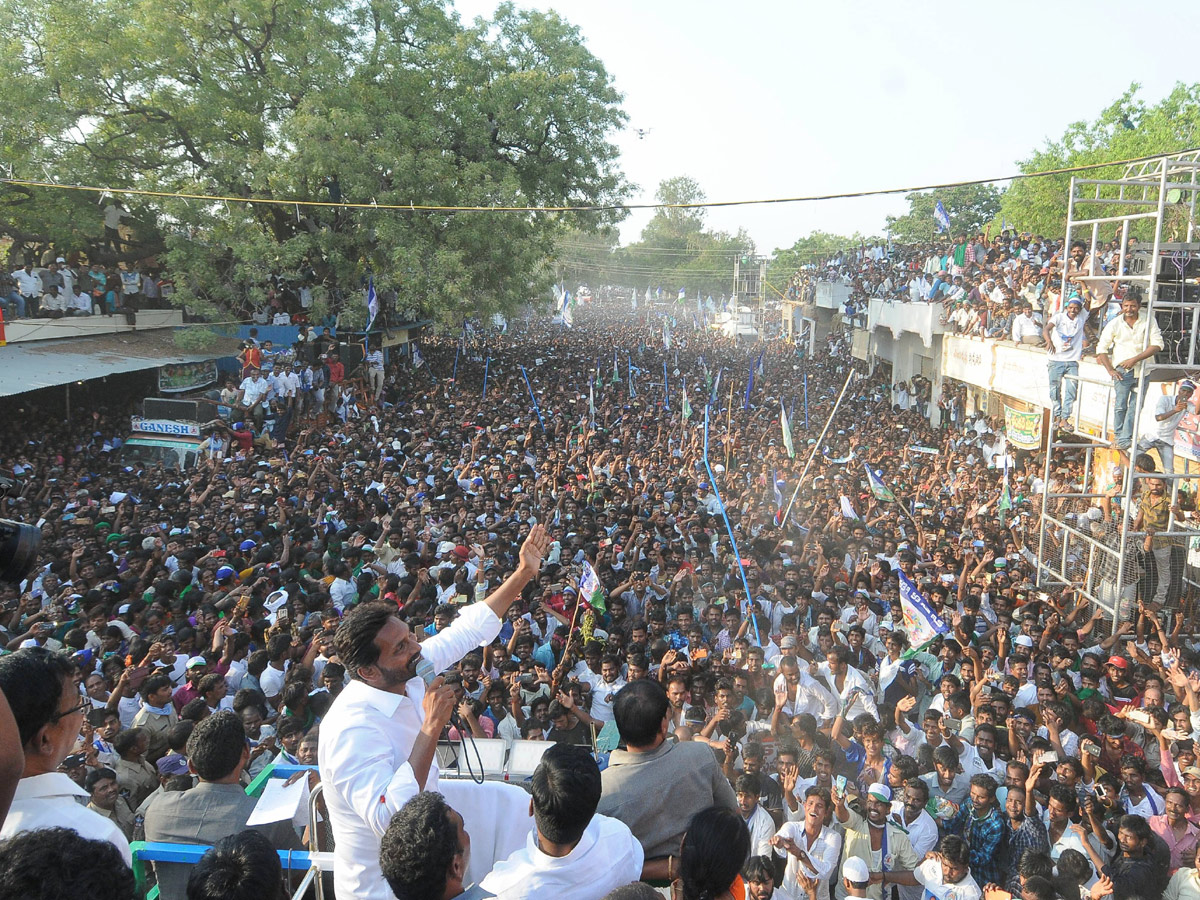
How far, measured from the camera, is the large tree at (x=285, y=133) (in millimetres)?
16594

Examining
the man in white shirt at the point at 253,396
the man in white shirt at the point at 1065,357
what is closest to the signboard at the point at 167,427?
the man in white shirt at the point at 253,396

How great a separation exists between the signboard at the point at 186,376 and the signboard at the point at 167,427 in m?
2.75

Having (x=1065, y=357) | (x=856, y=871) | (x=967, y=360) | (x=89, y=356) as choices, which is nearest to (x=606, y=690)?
(x=856, y=871)

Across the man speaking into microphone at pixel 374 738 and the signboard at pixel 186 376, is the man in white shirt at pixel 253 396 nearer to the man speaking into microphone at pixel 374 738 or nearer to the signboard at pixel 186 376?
the signboard at pixel 186 376

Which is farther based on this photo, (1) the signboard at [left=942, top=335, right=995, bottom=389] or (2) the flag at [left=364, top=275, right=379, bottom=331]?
(2) the flag at [left=364, top=275, right=379, bottom=331]

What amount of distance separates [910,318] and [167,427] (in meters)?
14.8

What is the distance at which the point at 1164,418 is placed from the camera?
7.14 metres

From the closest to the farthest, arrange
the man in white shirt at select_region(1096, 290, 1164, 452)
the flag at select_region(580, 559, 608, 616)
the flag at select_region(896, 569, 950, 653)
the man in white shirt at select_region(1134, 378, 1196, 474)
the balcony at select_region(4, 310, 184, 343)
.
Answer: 1. the flag at select_region(896, 569, 950, 653)
2. the flag at select_region(580, 559, 608, 616)
3. the man in white shirt at select_region(1096, 290, 1164, 452)
4. the man in white shirt at select_region(1134, 378, 1196, 474)
5. the balcony at select_region(4, 310, 184, 343)

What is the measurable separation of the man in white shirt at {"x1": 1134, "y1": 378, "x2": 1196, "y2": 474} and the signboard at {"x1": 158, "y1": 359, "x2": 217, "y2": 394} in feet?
47.1

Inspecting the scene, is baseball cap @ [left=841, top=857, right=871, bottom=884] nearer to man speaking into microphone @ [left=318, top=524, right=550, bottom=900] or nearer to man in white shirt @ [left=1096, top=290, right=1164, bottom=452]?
man speaking into microphone @ [left=318, top=524, right=550, bottom=900]

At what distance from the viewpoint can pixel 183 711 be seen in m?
4.86

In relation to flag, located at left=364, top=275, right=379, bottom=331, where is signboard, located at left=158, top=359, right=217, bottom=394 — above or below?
below

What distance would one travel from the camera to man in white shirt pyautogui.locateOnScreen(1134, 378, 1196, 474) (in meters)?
7.06

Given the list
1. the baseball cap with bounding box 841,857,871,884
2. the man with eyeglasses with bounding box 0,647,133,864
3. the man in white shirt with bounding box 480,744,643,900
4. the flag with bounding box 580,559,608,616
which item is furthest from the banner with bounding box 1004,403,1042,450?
the man with eyeglasses with bounding box 0,647,133,864
